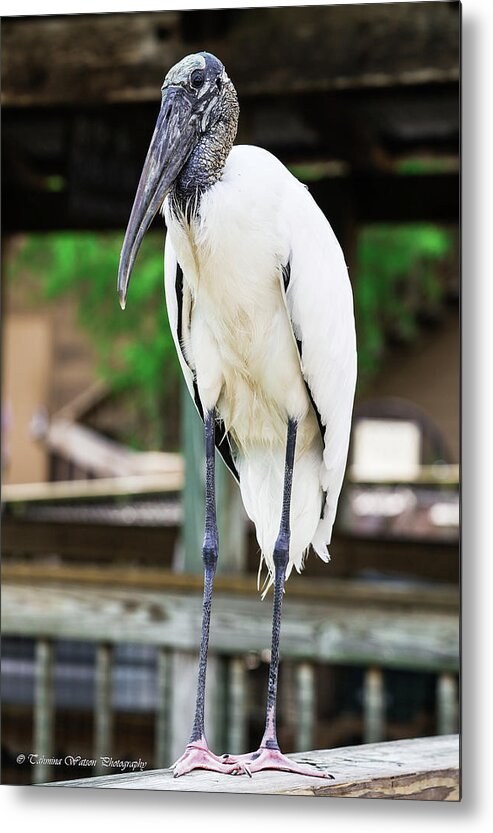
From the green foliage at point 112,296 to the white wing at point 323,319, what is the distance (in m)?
3.18

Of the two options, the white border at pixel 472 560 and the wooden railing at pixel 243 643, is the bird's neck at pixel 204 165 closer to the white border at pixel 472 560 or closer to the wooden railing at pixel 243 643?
the white border at pixel 472 560

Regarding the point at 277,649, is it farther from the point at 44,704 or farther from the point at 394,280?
the point at 394,280

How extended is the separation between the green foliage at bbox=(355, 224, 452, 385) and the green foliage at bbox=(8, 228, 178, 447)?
803 mm

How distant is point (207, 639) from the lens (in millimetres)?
1370

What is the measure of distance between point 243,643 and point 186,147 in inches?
52.5

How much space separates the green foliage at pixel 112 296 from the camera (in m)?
4.77

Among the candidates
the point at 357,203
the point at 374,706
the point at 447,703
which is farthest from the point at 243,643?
the point at 357,203

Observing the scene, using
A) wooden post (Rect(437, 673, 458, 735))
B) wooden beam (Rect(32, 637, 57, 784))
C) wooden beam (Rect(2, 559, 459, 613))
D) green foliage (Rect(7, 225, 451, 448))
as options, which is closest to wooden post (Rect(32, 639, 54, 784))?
wooden beam (Rect(32, 637, 57, 784))

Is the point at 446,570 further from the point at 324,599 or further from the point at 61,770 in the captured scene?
the point at 61,770

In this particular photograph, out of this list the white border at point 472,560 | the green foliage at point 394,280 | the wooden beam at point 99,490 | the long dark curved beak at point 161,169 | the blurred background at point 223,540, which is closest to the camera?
the long dark curved beak at point 161,169

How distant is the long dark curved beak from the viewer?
4.15 feet

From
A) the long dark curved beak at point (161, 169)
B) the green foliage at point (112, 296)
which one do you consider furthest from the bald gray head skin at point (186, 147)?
the green foliage at point (112, 296)

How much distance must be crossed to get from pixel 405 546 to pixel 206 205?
2.52 meters

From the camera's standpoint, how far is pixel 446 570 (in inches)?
145
